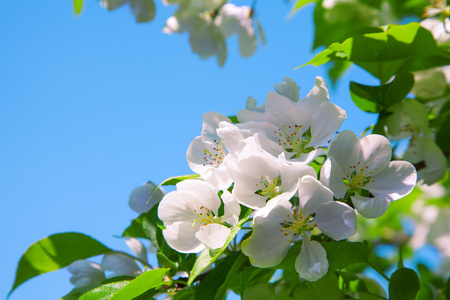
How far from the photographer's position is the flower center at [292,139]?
3.20ft

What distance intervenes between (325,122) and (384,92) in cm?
46

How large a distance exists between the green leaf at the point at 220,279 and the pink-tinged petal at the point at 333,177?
0.22 m

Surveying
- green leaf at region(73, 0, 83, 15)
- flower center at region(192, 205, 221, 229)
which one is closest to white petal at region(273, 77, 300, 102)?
flower center at region(192, 205, 221, 229)

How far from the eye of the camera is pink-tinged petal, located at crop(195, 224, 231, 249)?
825mm

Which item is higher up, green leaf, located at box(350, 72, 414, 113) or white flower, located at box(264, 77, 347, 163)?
white flower, located at box(264, 77, 347, 163)

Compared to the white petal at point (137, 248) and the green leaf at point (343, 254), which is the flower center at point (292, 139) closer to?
the green leaf at point (343, 254)

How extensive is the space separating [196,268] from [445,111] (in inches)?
39.9

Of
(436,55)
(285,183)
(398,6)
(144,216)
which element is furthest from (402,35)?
(398,6)

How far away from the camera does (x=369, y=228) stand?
3.80 meters

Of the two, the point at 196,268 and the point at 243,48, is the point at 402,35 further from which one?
the point at 243,48

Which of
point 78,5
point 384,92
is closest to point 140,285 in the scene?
point 384,92

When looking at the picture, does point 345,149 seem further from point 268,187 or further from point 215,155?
point 215,155

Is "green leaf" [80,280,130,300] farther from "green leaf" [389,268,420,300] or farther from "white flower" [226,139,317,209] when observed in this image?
"green leaf" [389,268,420,300]

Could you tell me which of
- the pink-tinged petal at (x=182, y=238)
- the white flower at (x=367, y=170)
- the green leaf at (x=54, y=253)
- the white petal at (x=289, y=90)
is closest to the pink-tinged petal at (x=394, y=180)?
the white flower at (x=367, y=170)
